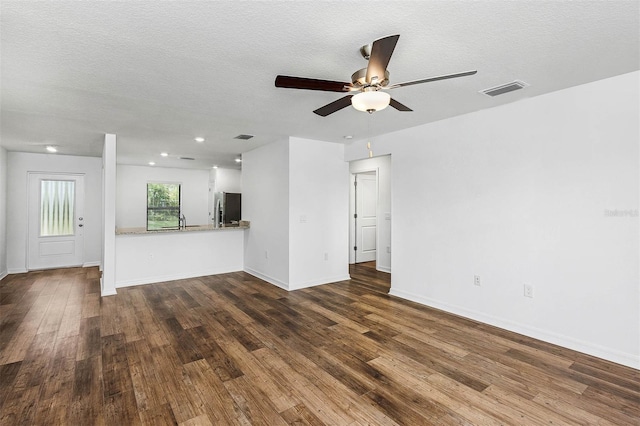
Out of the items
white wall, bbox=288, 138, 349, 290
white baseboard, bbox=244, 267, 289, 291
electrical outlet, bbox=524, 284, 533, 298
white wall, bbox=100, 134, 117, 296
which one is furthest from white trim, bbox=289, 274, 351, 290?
electrical outlet, bbox=524, 284, 533, 298

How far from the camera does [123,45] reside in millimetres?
2145

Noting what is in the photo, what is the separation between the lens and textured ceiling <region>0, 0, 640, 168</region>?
1.79 m

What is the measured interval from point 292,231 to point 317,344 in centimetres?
230

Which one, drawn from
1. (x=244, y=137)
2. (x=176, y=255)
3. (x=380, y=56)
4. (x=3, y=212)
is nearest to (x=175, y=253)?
(x=176, y=255)

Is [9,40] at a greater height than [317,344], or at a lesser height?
greater

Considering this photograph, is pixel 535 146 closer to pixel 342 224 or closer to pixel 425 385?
pixel 425 385

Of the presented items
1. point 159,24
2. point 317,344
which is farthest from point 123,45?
point 317,344

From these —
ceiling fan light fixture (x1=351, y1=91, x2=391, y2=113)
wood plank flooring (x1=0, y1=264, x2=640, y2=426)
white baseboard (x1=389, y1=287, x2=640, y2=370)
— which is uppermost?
ceiling fan light fixture (x1=351, y1=91, x2=391, y2=113)

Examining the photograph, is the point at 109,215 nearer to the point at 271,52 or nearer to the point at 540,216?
the point at 271,52

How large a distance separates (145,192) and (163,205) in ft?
1.88

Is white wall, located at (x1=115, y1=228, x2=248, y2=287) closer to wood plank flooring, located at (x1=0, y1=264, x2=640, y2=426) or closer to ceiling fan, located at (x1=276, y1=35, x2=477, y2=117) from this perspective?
wood plank flooring, located at (x1=0, y1=264, x2=640, y2=426)

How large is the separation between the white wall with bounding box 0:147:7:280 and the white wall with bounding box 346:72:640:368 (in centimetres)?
740

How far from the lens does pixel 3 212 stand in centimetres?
593

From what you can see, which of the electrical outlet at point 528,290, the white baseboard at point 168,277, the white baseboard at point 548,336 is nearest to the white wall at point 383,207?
the white baseboard at point 548,336
